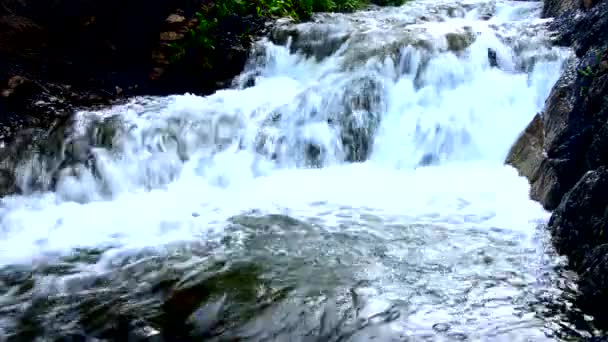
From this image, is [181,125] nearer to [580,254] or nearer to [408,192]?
[408,192]

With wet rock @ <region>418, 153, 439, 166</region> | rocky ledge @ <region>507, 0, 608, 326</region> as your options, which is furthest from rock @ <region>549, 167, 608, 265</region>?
wet rock @ <region>418, 153, 439, 166</region>

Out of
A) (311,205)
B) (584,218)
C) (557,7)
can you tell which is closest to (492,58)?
(557,7)

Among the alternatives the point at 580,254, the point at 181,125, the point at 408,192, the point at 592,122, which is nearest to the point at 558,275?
the point at 580,254

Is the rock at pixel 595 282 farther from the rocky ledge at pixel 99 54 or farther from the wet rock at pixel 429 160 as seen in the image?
the rocky ledge at pixel 99 54

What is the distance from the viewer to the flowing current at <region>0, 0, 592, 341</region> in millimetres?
4434

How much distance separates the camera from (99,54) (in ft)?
31.5

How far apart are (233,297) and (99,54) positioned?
21.0 ft

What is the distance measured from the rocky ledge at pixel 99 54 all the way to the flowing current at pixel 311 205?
49cm

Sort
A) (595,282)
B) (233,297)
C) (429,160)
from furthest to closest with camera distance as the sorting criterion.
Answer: (429,160)
(233,297)
(595,282)

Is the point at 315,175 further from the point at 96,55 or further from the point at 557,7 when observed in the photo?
the point at 557,7

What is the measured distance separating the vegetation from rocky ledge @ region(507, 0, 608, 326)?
532 centimetres

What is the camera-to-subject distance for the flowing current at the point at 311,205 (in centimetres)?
443

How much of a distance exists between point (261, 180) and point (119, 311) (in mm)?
3588

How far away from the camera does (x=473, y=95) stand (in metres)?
8.76
